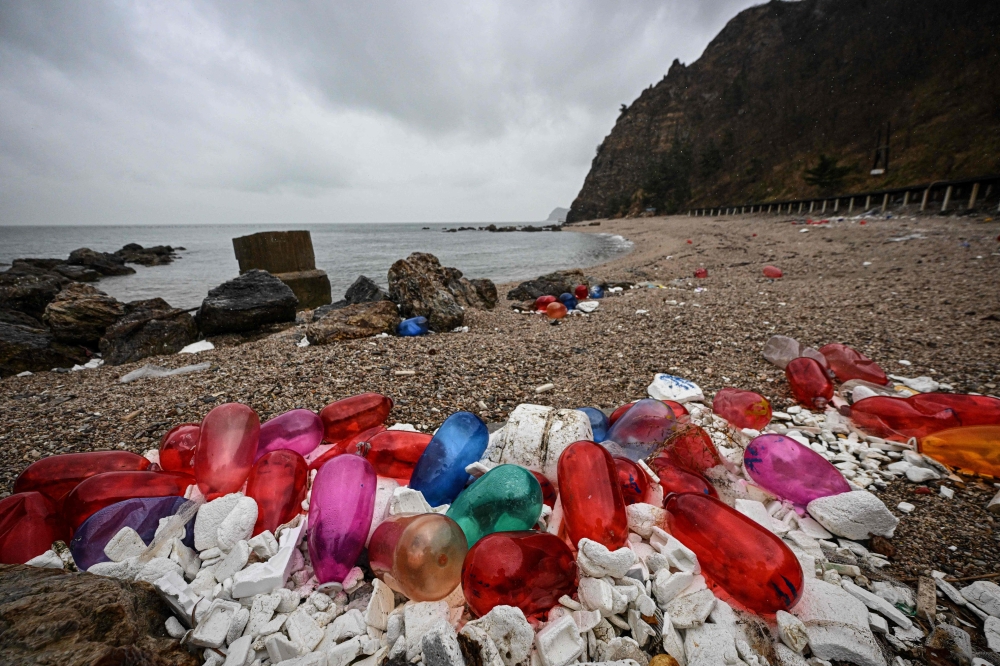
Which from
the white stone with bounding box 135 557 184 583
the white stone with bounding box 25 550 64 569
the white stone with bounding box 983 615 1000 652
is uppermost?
the white stone with bounding box 135 557 184 583

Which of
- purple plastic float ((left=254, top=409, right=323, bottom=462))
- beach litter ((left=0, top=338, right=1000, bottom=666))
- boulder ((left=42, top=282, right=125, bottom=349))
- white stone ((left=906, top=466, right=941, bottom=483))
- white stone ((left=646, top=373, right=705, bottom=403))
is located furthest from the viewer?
boulder ((left=42, top=282, right=125, bottom=349))

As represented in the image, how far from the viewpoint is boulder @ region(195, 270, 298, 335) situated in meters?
5.04

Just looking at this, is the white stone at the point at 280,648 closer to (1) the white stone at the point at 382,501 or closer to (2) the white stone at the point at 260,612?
(2) the white stone at the point at 260,612

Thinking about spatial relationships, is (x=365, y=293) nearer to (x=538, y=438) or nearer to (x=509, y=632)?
(x=538, y=438)

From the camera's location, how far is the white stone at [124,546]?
53.6 inches

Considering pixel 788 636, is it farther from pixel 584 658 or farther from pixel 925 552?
pixel 925 552

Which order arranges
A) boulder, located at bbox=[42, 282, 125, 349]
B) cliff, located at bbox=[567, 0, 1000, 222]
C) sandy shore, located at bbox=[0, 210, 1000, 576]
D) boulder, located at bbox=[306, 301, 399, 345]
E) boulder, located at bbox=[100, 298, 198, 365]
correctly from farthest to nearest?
cliff, located at bbox=[567, 0, 1000, 222], boulder, located at bbox=[42, 282, 125, 349], boulder, located at bbox=[100, 298, 198, 365], boulder, located at bbox=[306, 301, 399, 345], sandy shore, located at bbox=[0, 210, 1000, 576]

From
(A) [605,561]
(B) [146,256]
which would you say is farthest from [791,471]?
(B) [146,256]

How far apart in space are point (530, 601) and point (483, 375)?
223 centimetres

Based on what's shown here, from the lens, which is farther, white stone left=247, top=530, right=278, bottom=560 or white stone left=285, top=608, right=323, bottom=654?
white stone left=247, top=530, right=278, bottom=560

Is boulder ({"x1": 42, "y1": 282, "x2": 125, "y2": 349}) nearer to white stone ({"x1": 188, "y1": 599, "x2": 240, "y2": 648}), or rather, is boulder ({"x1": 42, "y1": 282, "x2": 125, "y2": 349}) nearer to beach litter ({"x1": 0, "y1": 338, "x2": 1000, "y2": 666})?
beach litter ({"x1": 0, "y1": 338, "x2": 1000, "y2": 666})

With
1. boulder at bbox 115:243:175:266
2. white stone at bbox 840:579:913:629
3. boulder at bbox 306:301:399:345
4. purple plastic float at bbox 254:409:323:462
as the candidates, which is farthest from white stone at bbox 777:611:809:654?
boulder at bbox 115:243:175:266

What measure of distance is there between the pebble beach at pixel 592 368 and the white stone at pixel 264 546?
1314mm

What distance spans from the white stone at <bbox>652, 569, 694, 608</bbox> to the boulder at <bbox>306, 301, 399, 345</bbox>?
3895mm
